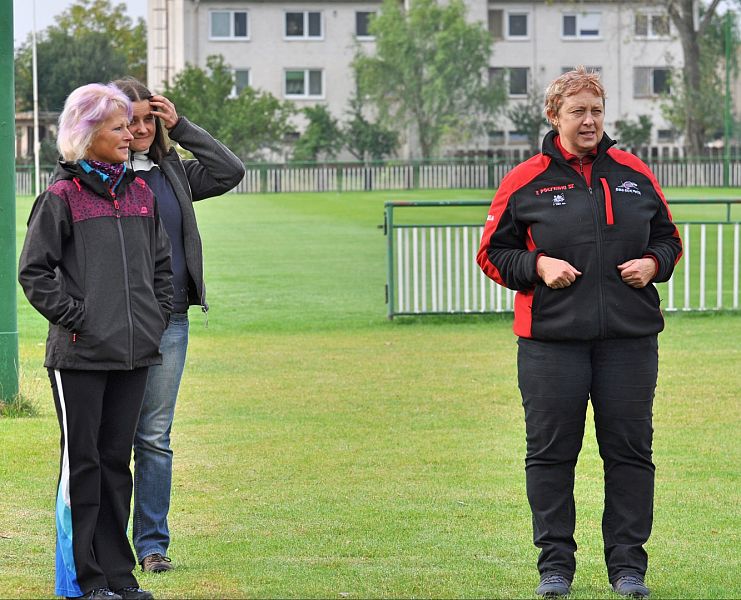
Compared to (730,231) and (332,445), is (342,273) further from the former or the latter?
(332,445)

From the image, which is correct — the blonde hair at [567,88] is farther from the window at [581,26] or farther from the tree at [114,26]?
the tree at [114,26]

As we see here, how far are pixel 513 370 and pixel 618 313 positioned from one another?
743 cm

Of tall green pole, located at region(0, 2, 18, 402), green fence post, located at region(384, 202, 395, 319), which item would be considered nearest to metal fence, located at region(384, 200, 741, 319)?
green fence post, located at region(384, 202, 395, 319)

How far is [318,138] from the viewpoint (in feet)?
204

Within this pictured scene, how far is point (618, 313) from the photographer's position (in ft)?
17.4

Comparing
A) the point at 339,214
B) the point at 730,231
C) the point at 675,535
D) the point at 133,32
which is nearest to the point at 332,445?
the point at 675,535

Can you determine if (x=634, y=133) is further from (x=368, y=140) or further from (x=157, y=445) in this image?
(x=157, y=445)

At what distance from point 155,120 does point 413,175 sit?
52.3 m

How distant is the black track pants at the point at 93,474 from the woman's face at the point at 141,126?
0.98 meters

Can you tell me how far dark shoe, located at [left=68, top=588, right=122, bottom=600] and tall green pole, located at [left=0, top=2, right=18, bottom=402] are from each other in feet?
15.9

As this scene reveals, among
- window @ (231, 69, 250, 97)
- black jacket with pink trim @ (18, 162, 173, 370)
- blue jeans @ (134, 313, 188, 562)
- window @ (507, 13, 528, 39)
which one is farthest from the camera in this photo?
window @ (507, 13, 528, 39)

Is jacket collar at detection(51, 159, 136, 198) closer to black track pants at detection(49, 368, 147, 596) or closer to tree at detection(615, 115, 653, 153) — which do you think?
black track pants at detection(49, 368, 147, 596)

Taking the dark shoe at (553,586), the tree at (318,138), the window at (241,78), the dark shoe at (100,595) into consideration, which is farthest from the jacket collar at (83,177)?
the window at (241,78)

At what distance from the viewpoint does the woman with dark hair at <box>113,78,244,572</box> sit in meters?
5.66
